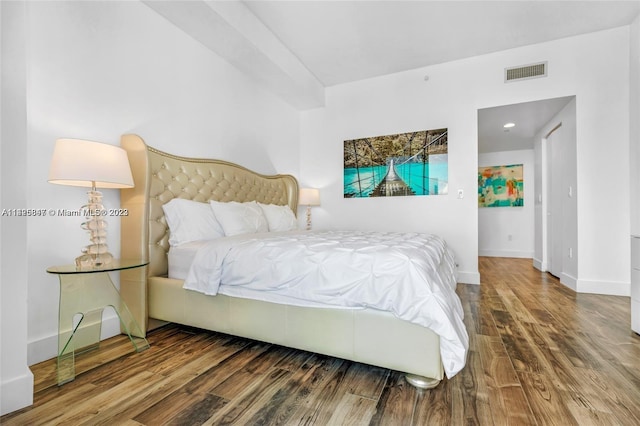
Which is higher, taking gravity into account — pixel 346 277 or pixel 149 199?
pixel 149 199

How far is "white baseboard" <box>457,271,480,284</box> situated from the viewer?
3.69 meters

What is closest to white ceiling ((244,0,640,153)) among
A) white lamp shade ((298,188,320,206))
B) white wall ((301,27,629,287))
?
white wall ((301,27,629,287))

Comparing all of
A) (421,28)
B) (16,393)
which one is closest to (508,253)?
(421,28)

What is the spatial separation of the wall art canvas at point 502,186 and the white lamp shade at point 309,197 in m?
4.11

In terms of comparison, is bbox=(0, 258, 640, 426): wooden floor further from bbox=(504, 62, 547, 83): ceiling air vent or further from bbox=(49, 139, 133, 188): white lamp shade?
bbox=(504, 62, 547, 83): ceiling air vent

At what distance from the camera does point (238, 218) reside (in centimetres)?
274

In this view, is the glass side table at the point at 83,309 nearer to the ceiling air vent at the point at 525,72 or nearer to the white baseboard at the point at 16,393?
the white baseboard at the point at 16,393

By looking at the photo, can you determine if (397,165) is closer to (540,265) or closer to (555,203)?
(555,203)

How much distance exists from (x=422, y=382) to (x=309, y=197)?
3.18 metres

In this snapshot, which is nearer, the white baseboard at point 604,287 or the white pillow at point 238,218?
the white pillow at point 238,218

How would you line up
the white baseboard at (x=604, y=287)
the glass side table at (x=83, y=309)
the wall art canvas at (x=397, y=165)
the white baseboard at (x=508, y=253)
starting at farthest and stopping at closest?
the white baseboard at (x=508, y=253)
the wall art canvas at (x=397, y=165)
the white baseboard at (x=604, y=287)
the glass side table at (x=83, y=309)

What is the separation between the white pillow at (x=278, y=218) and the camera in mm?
3258

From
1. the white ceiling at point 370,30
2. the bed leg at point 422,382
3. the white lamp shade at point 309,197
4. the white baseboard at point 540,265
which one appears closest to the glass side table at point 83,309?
the bed leg at point 422,382

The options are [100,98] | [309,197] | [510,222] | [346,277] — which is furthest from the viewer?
[510,222]
